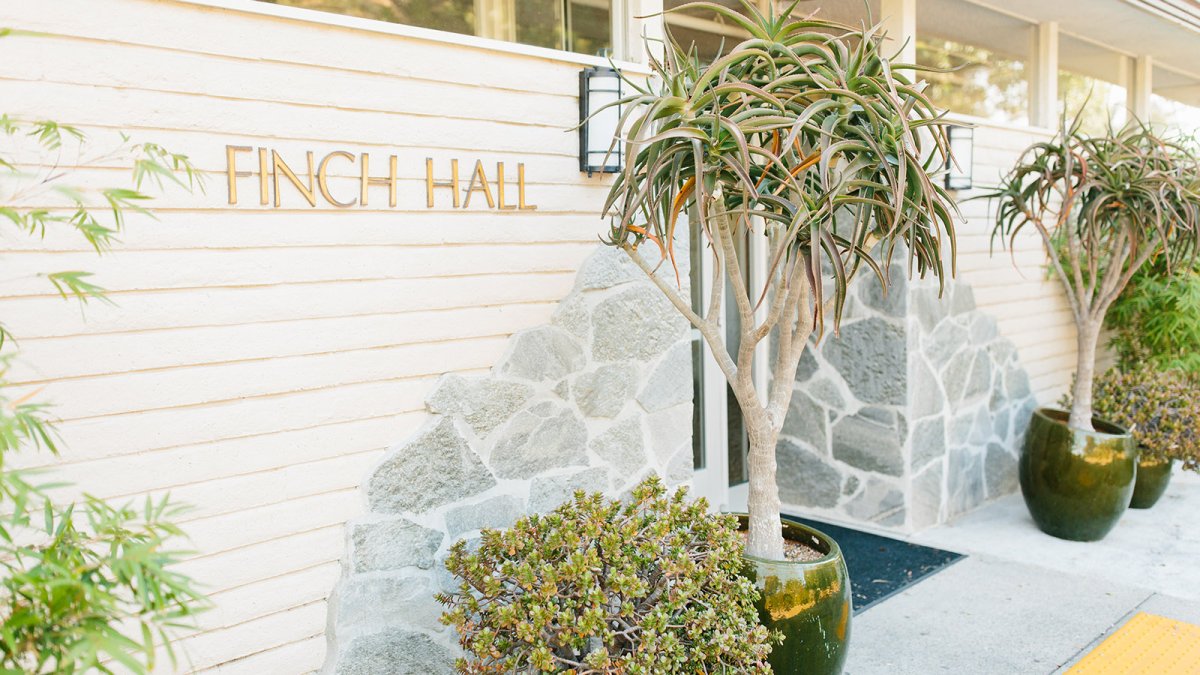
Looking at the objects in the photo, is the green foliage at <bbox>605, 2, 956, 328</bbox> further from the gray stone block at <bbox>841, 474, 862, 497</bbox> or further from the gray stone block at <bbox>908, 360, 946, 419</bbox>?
the gray stone block at <bbox>841, 474, 862, 497</bbox>

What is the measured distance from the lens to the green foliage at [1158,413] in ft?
17.5

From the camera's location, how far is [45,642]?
1.48 m

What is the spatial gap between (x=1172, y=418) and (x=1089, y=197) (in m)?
1.42

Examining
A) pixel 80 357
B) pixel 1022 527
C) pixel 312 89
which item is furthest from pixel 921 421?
pixel 80 357

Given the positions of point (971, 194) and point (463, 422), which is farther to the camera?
point (971, 194)

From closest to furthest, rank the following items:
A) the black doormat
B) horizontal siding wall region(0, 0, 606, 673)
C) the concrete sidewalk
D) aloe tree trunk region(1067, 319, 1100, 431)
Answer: horizontal siding wall region(0, 0, 606, 673)
the concrete sidewalk
the black doormat
aloe tree trunk region(1067, 319, 1100, 431)

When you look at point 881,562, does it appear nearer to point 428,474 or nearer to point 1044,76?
point 428,474

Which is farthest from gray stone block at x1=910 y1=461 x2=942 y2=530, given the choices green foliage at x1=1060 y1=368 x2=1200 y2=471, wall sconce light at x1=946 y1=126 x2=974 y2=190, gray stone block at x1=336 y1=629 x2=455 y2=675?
gray stone block at x1=336 y1=629 x2=455 y2=675

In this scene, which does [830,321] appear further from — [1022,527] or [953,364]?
[1022,527]

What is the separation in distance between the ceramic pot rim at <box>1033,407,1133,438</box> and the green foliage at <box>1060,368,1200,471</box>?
0.11 metres

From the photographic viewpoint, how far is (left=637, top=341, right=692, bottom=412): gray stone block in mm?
3717

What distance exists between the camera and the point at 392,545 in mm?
3002

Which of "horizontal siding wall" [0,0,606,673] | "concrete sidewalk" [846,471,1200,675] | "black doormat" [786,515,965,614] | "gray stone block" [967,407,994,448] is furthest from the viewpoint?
"gray stone block" [967,407,994,448]

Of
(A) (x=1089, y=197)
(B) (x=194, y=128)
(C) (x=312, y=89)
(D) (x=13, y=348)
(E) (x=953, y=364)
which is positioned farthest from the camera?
(E) (x=953, y=364)
